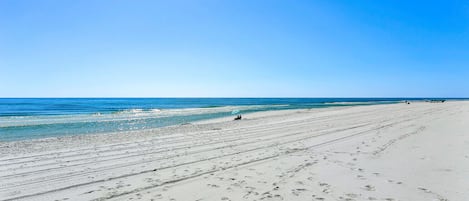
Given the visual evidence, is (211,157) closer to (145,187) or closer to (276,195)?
(145,187)

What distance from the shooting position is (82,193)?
6125 millimetres

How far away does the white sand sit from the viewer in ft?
19.5

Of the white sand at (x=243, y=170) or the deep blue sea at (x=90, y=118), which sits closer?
the white sand at (x=243, y=170)

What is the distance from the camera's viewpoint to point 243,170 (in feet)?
25.3

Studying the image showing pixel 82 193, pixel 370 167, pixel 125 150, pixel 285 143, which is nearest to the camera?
pixel 82 193

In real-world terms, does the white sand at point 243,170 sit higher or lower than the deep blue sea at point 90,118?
higher

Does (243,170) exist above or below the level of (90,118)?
above

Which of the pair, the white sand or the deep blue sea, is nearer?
the white sand

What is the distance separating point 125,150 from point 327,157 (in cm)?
695

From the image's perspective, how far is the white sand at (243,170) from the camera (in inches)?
235

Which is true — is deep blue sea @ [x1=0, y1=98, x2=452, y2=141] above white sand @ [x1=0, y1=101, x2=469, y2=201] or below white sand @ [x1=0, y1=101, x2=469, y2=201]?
below

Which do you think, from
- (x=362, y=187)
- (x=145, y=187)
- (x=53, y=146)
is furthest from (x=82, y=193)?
(x=53, y=146)

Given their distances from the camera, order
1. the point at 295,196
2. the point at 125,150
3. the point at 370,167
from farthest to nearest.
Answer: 1. the point at 125,150
2. the point at 370,167
3. the point at 295,196

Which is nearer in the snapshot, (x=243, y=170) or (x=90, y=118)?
(x=243, y=170)
